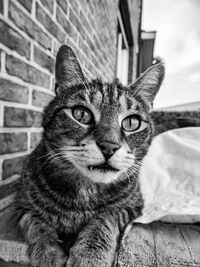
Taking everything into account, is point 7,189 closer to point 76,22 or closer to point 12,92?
point 12,92

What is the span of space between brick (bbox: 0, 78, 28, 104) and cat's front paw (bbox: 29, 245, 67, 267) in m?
0.70

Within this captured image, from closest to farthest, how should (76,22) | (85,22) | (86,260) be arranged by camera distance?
(86,260), (76,22), (85,22)

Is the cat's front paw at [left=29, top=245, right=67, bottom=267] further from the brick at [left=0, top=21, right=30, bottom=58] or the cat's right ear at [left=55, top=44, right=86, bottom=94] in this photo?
the brick at [left=0, top=21, right=30, bottom=58]

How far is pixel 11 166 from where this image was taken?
3.87ft

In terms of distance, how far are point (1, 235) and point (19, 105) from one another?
65cm

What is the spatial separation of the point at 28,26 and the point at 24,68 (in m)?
0.23

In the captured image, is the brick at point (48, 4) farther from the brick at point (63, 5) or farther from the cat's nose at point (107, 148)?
the cat's nose at point (107, 148)

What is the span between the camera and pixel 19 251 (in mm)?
760

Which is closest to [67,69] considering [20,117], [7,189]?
[20,117]

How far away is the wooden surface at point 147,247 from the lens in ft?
2.33

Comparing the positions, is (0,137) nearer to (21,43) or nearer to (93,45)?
(21,43)

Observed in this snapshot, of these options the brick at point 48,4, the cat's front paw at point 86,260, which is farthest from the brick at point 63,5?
the cat's front paw at point 86,260

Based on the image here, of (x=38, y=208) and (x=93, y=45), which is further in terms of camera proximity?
(x=93, y=45)

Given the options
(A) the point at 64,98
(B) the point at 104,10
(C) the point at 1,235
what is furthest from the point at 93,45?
(C) the point at 1,235
